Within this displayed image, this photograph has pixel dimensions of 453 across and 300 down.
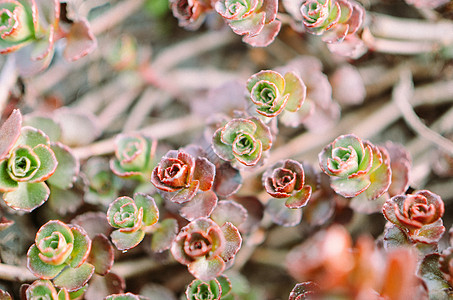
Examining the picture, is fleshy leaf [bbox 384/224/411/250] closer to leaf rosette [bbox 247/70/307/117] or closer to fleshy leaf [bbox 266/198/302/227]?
fleshy leaf [bbox 266/198/302/227]

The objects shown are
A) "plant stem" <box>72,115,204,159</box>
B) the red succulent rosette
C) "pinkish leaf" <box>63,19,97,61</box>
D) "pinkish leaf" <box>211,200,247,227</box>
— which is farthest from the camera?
"plant stem" <box>72,115,204,159</box>

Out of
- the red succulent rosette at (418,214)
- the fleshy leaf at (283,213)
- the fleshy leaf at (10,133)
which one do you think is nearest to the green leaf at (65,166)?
the fleshy leaf at (10,133)

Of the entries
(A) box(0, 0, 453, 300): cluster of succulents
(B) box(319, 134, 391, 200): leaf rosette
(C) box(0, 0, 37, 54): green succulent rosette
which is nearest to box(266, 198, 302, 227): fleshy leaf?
(A) box(0, 0, 453, 300): cluster of succulents

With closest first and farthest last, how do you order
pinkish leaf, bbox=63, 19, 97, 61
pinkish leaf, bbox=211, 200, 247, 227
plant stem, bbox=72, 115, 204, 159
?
1. pinkish leaf, bbox=211, 200, 247, 227
2. pinkish leaf, bbox=63, 19, 97, 61
3. plant stem, bbox=72, 115, 204, 159

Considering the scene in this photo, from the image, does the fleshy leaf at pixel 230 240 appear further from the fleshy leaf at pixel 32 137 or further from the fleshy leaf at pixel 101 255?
the fleshy leaf at pixel 32 137

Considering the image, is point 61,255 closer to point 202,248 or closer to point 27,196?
point 27,196

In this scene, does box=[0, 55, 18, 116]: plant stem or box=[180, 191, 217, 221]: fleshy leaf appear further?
box=[0, 55, 18, 116]: plant stem
